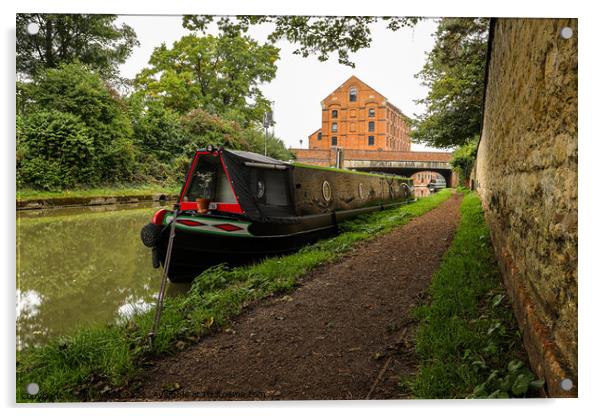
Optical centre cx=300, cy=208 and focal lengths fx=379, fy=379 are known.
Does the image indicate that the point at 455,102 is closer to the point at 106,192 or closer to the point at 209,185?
the point at 209,185

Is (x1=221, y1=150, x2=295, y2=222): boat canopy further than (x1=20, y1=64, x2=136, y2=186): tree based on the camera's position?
Yes

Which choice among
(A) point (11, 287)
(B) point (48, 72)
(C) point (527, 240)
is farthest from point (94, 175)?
(C) point (527, 240)

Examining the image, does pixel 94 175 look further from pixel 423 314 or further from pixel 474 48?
pixel 474 48

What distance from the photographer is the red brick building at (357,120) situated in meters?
3.79

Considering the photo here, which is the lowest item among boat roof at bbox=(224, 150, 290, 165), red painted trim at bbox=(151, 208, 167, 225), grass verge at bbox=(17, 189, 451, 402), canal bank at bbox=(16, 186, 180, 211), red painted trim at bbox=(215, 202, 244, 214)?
grass verge at bbox=(17, 189, 451, 402)

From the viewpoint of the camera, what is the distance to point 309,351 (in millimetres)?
2578

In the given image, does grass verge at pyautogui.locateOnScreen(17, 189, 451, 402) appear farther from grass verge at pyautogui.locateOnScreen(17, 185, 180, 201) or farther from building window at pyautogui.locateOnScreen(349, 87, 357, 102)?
building window at pyautogui.locateOnScreen(349, 87, 357, 102)

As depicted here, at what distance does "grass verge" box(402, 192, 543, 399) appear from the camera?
1.99 m

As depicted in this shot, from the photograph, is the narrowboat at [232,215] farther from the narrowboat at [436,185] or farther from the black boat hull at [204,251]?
the narrowboat at [436,185]

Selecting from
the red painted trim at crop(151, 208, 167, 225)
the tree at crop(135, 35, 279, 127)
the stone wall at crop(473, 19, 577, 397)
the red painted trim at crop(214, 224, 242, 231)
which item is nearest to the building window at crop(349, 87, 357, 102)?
the tree at crop(135, 35, 279, 127)

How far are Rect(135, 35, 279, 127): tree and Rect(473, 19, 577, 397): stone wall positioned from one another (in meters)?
1.98

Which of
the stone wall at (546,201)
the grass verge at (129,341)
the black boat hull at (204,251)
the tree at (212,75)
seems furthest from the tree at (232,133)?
the stone wall at (546,201)

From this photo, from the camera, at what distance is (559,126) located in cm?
189

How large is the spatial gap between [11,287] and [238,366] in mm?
1504
